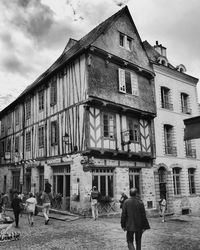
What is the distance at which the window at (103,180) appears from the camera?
40.3 ft

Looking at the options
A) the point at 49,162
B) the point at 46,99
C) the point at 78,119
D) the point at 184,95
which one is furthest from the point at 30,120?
the point at 184,95

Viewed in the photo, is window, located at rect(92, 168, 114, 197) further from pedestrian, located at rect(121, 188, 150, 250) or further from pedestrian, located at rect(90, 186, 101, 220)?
pedestrian, located at rect(121, 188, 150, 250)

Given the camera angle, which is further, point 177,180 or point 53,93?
point 177,180

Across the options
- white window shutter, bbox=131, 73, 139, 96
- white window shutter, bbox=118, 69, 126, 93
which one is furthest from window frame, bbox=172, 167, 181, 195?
white window shutter, bbox=118, 69, 126, 93

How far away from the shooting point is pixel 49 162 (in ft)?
47.4

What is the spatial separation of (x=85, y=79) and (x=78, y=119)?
6.54 feet

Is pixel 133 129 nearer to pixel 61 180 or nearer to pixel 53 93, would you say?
pixel 61 180

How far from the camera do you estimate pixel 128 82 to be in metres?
14.7

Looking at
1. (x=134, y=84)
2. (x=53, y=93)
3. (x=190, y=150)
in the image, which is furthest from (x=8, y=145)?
(x=190, y=150)

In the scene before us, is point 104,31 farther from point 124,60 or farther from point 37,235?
point 37,235

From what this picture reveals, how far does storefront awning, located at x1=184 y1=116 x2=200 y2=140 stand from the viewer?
343cm

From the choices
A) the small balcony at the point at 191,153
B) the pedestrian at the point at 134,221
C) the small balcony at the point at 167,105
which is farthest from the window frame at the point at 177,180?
the pedestrian at the point at 134,221

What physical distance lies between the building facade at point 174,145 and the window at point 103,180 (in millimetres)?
3446

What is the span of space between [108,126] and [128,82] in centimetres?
321
